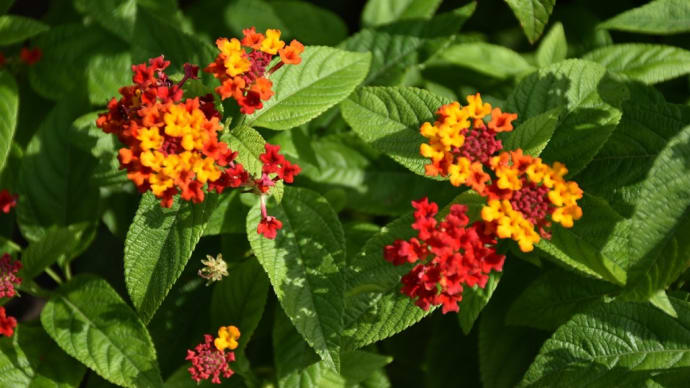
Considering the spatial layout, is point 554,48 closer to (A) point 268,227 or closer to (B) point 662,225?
(B) point 662,225

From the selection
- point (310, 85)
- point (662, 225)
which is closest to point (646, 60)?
point (662, 225)

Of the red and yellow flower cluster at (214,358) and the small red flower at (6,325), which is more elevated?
the red and yellow flower cluster at (214,358)

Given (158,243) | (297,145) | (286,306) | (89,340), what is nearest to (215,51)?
(297,145)

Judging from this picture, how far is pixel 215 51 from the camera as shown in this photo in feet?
6.74

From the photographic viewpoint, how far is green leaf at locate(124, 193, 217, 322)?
174 cm

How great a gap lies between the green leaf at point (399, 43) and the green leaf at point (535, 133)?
69cm

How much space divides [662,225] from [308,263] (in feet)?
2.74

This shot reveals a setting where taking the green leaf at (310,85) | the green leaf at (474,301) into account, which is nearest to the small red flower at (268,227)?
the green leaf at (310,85)

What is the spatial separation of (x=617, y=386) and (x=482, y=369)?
464 mm

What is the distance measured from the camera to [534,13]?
1.92 m

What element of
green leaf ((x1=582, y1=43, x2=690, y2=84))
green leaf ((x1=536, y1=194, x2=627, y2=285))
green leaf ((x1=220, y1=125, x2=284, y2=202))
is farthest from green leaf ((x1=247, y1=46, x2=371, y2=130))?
green leaf ((x1=582, y1=43, x2=690, y2=84))

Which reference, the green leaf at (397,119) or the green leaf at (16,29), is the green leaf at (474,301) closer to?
the green leaf at (397,119)

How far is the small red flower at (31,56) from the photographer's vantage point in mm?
2617

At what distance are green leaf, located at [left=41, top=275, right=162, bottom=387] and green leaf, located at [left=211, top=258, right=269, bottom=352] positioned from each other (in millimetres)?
241
